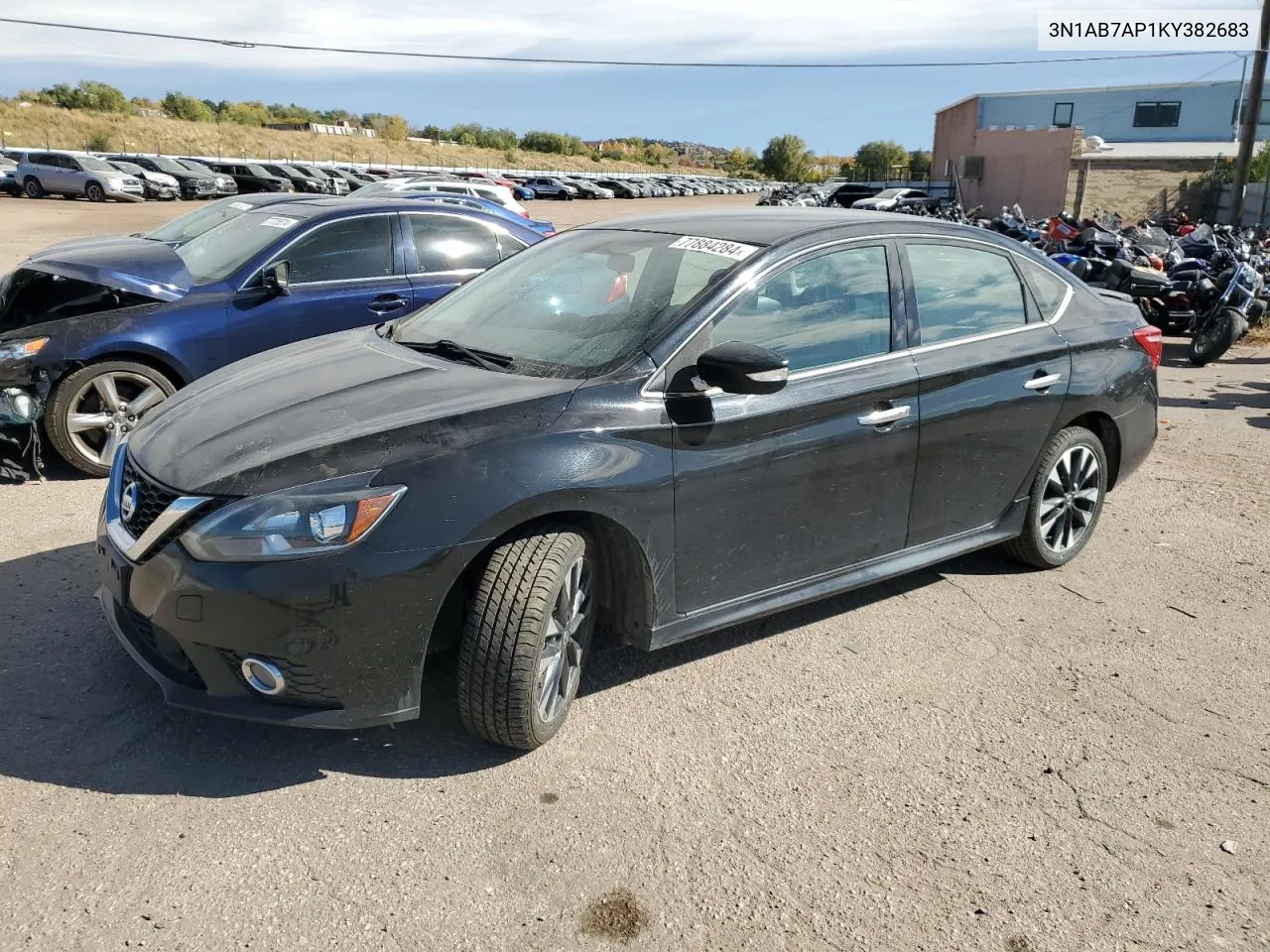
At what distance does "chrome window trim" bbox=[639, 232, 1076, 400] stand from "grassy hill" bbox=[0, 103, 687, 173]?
2702 inches

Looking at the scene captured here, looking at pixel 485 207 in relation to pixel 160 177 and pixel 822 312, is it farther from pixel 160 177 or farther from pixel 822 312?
pixel 160 177

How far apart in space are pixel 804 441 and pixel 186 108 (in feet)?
324

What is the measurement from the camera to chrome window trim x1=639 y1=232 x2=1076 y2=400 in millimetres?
3498

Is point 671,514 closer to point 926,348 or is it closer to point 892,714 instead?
point 892,714

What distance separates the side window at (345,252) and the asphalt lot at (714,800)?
8.94 ft

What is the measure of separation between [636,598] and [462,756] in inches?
29.7

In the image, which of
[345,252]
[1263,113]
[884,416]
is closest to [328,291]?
[345,252]

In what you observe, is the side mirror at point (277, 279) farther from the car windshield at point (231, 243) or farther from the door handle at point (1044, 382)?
the door handle at point (1044, 382)

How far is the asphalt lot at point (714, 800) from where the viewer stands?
264 centimetres

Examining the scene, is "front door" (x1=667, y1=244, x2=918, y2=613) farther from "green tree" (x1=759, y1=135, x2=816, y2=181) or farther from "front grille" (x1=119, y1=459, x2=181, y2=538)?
"green tree" (x1=759, y1=135, x2=816, y2=181)

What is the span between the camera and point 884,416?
3955mm

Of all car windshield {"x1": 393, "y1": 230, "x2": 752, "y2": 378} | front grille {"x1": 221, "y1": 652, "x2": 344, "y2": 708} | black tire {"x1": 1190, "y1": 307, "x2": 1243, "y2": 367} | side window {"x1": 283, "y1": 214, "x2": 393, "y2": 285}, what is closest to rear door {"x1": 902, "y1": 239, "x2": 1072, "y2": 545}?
car windshield {"x1": 393, "y1": 230, "x2": 752, "y2": 378}

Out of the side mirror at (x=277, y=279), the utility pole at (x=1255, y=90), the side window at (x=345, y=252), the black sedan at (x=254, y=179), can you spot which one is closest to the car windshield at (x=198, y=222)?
the side window at (x=345, y=252)

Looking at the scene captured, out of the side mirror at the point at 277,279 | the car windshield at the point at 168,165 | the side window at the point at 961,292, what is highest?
the car windshield at the point at 168,165
